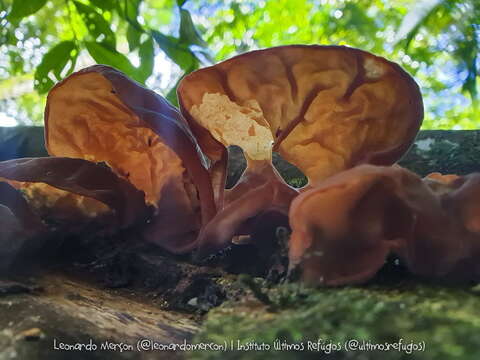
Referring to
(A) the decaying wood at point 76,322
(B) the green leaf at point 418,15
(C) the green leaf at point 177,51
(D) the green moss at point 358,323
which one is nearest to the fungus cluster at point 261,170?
(D) the green moss at point 358,323

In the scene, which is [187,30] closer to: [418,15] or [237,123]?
[237,123]

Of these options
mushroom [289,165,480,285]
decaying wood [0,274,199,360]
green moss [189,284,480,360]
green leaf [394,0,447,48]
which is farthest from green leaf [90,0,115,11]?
green moss [189,284,480,360]

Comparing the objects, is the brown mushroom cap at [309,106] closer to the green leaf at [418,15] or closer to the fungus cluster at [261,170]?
the fungus cluster at [261,170]

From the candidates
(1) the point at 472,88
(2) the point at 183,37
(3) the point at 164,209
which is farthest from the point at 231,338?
(1) the point at 472,88

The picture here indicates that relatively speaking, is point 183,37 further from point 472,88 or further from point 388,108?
point 472,88

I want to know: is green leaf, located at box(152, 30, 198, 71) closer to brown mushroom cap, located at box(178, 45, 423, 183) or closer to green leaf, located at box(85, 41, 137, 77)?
green leaf, located at box(85, 41, 137, 77)

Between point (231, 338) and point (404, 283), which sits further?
point (404, 283)
